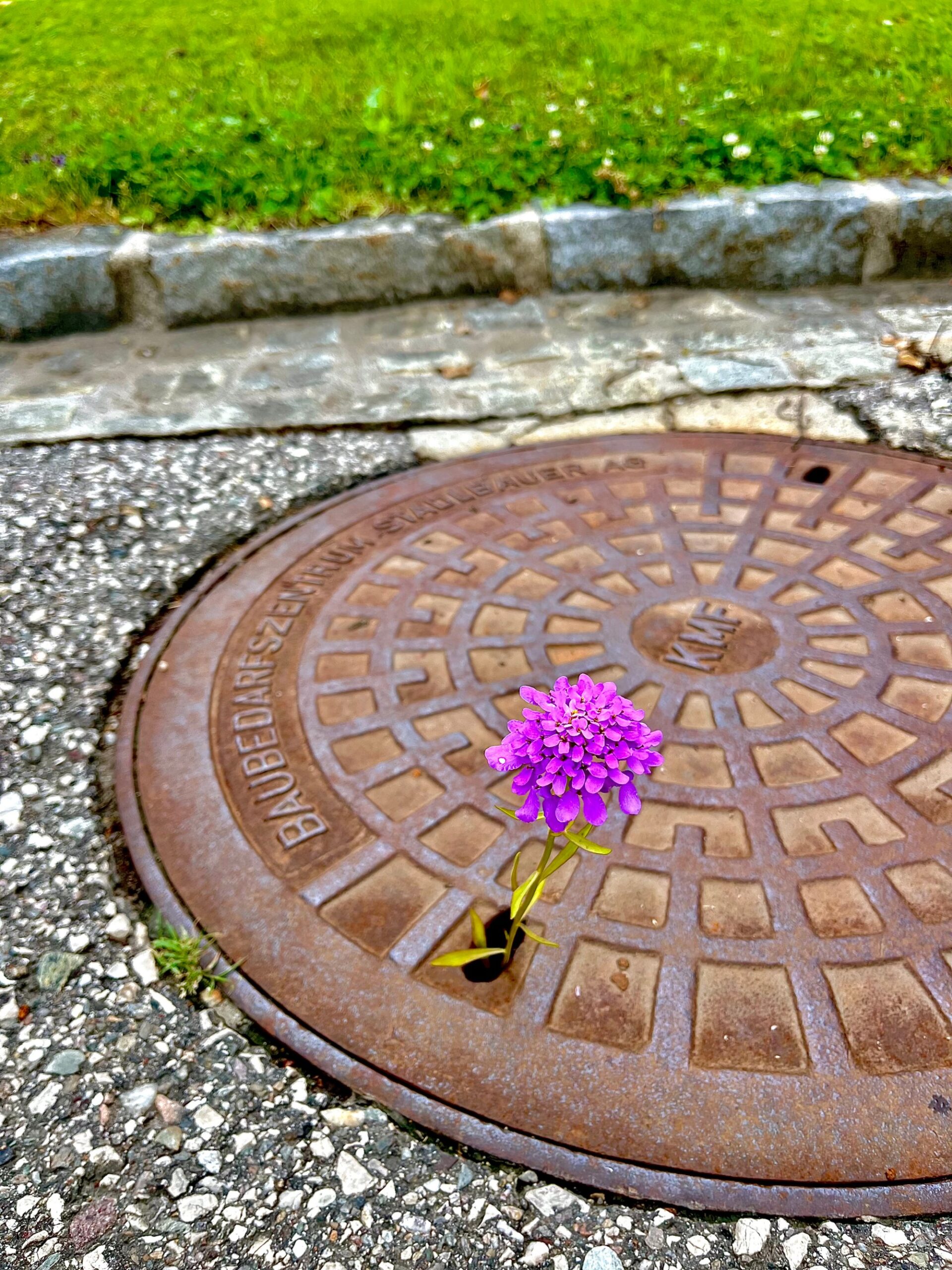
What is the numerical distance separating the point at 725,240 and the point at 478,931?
2.63 m

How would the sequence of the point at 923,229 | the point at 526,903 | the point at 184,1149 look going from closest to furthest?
the point at 184,1149, the point at 526,903, the point at 923,229

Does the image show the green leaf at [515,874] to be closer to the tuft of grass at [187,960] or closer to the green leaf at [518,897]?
the green leaf at [518,897]

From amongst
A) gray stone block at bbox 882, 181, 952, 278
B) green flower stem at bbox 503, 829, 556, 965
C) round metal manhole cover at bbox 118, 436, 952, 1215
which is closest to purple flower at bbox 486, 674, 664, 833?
green flower stem at bbox 503, 829, 556, 965

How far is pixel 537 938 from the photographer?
1.25m

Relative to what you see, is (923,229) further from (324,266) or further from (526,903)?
(526,903)

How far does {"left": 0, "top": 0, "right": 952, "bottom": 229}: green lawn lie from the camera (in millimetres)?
3217

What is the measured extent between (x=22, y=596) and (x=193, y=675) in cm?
56

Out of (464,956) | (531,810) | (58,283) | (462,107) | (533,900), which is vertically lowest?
(464,956)

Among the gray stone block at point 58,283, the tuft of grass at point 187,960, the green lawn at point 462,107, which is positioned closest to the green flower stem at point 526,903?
the tuft of grass at point 187,960

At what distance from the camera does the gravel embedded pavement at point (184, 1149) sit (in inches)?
42.2

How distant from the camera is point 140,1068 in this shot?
→ 4.17 ft

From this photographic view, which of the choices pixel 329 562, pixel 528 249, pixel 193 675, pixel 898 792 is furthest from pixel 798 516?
pixel 528 249

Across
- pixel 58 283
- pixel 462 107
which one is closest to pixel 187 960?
pixel 58 283

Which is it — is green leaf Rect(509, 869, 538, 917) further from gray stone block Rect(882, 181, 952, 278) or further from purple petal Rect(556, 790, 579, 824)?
gray stone block Rect(882, 181, 952, 278)
